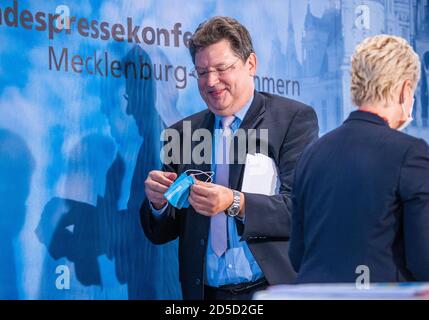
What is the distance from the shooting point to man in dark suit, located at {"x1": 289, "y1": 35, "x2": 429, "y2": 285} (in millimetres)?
2098

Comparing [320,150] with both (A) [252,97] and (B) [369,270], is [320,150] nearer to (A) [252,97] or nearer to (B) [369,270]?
(B) [369,270]

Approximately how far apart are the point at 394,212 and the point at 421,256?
14 cm

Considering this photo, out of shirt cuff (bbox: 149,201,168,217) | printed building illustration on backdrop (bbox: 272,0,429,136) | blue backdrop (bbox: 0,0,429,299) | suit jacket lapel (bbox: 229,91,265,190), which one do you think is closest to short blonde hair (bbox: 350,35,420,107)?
suit jacket lapel (bbox: 229,91,265,190)

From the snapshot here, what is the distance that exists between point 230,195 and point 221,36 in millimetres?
663

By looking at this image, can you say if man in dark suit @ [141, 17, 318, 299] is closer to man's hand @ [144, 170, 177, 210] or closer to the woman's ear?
man's hand @ [144, 170, 177, 210]

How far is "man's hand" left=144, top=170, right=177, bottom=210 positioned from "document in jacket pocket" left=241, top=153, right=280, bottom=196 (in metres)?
0.29

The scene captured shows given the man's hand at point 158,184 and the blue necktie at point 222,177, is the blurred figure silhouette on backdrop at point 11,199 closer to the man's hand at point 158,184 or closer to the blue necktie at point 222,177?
the man's hand at point 158,184

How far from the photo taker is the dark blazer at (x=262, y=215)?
2.91 m

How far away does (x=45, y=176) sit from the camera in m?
3.03

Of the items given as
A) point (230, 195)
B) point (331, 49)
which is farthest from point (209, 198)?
point (331, 49)

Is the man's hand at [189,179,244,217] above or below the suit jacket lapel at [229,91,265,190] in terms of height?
below

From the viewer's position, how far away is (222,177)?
3.08 m

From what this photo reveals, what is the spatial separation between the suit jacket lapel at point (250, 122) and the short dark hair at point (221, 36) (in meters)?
0.18

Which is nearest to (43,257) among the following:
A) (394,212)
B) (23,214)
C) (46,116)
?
(23,214)
